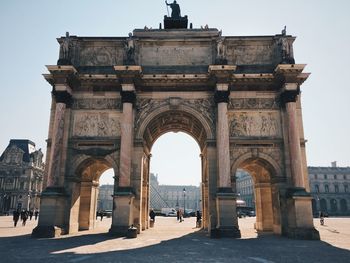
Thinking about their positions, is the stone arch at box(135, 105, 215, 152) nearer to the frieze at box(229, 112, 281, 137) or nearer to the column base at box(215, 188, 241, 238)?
the frieze at box(229, 112, 281, 137)

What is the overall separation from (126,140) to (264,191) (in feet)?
33.7

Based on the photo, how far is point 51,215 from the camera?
17.5 metres

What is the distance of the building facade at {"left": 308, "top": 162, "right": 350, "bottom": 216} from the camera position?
84.4 metres

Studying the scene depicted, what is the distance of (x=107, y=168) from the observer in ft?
73.7

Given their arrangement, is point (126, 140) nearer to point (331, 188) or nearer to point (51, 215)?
point (51, 215)

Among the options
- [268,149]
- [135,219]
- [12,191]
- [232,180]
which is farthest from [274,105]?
[12,191]

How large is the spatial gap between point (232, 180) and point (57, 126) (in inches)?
447

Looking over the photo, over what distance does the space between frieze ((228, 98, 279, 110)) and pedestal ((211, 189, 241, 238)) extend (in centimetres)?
585

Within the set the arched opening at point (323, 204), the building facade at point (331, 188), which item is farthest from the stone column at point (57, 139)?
the arched opening at point (323, 204)

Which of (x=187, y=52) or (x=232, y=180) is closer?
(x=232, y=180)

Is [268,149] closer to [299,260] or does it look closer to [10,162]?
[299,260]

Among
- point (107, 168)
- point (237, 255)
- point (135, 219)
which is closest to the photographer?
point (237, 255)

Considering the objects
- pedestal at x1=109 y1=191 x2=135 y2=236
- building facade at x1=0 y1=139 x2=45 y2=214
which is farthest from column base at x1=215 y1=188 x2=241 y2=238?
building facade at x1=0 y1=139 x2=45 y2=214

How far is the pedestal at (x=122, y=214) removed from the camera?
17.2 meters
